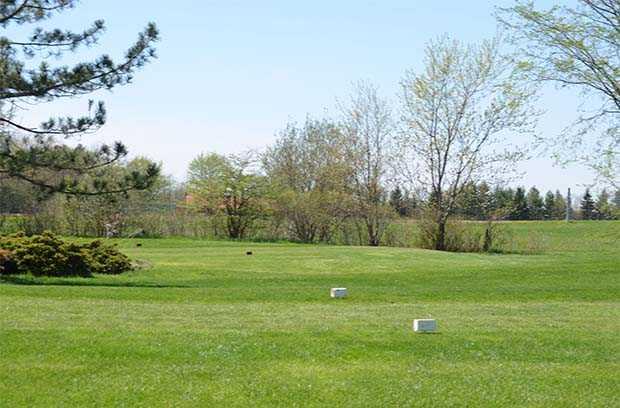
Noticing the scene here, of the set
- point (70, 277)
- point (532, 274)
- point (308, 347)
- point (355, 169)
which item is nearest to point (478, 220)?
point (355, 169)

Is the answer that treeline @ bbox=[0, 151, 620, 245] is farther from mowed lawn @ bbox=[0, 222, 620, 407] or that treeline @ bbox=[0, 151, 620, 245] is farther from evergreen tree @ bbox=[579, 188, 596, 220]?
mowed lawn @ bbox=[0, 222, 620, 407]

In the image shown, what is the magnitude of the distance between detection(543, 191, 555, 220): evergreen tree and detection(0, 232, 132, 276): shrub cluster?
52627mm

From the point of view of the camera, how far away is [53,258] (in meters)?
23.8

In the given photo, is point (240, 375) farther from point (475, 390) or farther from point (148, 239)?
point (148, 239)

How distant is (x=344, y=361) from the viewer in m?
9.34

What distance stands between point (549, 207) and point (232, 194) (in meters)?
34.4

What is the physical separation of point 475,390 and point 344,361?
164 cm

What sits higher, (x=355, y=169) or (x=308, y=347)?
(x=355, y=169)

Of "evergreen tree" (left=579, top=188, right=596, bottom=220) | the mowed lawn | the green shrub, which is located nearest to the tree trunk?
the mowed lawn

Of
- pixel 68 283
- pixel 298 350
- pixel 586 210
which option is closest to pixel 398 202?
pixel 586 210

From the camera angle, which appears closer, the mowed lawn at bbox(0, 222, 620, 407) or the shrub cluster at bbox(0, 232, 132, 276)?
the mowed lawn at bbox(0, 222, 620, 407)

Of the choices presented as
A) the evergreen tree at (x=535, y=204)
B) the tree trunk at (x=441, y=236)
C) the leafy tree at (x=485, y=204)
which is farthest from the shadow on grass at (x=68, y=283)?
the evergreen tree at (x=535, y=204)

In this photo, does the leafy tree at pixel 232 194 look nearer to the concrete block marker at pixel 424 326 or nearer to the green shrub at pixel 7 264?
the green shrub at pixel 7 264

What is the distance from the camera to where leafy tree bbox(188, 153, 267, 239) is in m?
49.2
